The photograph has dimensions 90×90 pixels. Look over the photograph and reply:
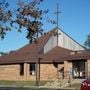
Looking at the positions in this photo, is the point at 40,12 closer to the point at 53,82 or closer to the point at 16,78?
the point at 53,82

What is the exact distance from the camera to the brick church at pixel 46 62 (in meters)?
56.0

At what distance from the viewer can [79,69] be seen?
185 ft

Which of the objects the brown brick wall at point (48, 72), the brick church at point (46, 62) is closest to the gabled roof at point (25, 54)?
the brick church at point (46, 62)

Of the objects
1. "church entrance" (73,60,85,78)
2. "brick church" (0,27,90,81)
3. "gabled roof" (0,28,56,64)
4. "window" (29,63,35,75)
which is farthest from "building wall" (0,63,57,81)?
"church entrance" (73,60,85,78)

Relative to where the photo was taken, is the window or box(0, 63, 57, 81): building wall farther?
the window

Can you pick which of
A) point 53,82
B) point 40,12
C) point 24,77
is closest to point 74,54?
point 53,82

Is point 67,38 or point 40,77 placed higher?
point 67,38

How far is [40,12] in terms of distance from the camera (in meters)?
21.2

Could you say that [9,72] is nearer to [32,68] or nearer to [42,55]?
[32,68]

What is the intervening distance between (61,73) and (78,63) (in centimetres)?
444

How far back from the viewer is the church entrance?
55812 mm

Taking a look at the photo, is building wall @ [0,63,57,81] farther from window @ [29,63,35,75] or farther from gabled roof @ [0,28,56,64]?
gabled roof @ [0,28,56,64]

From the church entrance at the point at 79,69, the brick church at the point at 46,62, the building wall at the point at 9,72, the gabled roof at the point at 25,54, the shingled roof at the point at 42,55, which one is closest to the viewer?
the church entrance at the point at 79,69

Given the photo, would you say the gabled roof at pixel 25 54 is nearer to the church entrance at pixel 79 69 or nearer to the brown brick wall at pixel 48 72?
the brown brick wall at pixel 48 72
